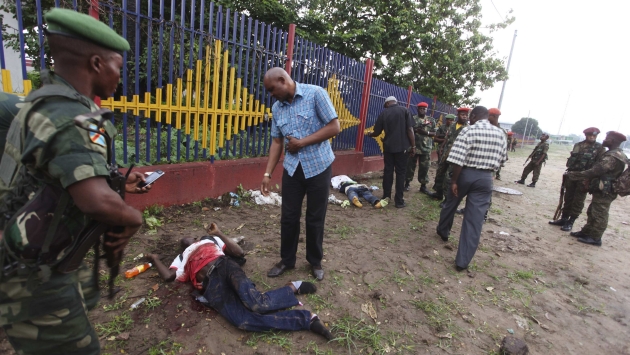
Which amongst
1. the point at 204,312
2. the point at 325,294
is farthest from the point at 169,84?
the point at 325,294

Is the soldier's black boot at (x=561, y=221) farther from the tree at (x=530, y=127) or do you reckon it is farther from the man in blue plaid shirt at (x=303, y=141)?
the tree at (x=530, y=127)

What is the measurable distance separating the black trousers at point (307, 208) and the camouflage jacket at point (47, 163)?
1.80 m

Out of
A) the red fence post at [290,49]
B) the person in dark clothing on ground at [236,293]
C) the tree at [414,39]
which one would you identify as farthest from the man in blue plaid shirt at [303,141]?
the tree at [414,39]

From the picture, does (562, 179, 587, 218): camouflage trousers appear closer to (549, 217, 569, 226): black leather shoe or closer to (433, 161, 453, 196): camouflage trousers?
(549, 217, 569, 226): black leather shoe

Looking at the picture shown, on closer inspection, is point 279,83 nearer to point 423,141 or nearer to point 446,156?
point 446,156

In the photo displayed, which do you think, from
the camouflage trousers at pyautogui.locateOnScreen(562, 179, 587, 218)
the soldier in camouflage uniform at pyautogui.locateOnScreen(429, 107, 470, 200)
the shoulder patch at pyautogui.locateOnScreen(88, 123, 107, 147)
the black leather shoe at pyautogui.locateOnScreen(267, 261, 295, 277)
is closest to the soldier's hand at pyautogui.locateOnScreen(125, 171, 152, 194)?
the shoulder patch at pyautogui.locateOnScreen(88, 123, 107, 147)

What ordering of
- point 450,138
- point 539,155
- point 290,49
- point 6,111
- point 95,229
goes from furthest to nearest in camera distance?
1. point 539,155
2. point 450,138
3. point 290,49
4. point 6,111
5. point 95,229

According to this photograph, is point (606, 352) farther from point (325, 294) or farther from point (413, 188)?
point (413, 188)

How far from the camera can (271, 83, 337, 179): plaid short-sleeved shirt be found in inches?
Result: 107

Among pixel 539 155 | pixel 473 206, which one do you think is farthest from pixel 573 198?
pixel 539 155

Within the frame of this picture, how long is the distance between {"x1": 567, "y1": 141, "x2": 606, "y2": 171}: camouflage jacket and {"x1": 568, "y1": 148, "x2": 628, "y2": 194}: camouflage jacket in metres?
0.30

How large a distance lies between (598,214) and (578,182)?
2.40 feet

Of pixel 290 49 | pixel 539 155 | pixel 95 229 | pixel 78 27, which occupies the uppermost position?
pixel 290 49

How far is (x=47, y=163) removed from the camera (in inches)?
40.3
